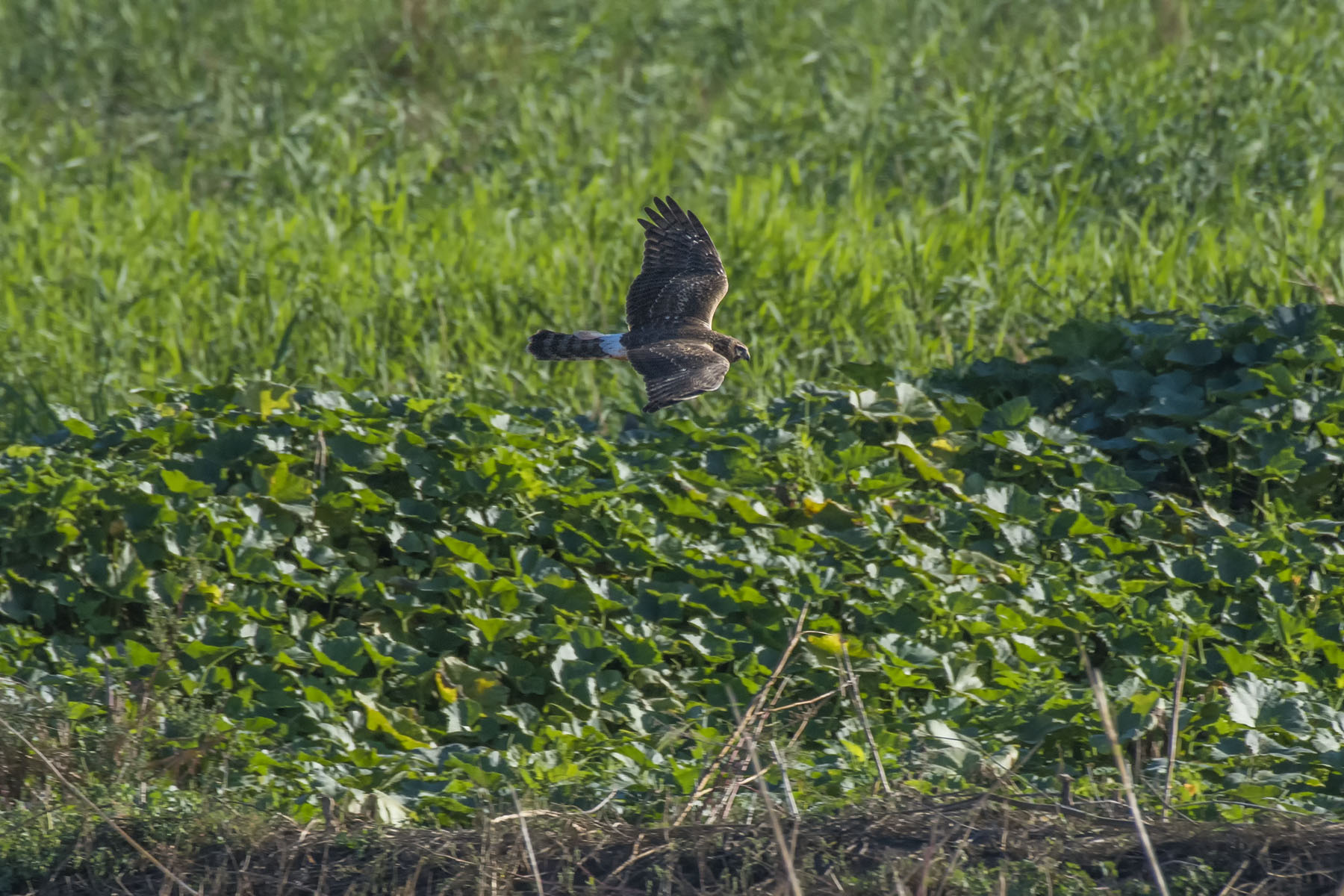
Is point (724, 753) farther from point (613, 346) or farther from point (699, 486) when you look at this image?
point (699, 486)

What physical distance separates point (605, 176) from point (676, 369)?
472cm

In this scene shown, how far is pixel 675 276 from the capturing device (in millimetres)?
4555

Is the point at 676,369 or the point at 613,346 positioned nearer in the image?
the point at 676,369

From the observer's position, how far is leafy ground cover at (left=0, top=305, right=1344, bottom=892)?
147 inches

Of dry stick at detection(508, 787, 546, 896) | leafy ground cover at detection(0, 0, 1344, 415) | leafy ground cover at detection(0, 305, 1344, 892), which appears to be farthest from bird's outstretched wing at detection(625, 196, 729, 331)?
dry stick at detection(508, 787, 546, 896)

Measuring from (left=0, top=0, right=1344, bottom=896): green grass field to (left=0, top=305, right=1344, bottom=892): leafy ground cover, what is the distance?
2 cm

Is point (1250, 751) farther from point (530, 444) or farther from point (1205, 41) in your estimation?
point (1205, 41)

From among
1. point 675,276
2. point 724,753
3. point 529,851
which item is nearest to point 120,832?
point 529,851

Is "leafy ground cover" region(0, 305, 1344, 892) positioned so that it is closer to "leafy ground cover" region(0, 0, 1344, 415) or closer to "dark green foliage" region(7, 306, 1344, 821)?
"dark green foliage" region(7, 306, 1344, 821)

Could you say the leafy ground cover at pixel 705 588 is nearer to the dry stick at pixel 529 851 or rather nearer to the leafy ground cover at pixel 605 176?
the dry stick at pixel 529 851

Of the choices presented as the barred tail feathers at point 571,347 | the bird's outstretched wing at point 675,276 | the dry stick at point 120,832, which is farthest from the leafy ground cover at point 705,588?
the barred tail feathers at point 571,347

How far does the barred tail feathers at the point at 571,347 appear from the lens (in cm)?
399

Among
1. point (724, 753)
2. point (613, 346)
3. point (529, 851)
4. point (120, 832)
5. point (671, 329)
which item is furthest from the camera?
point (671, 329)

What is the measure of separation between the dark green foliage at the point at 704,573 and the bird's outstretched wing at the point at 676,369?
0.86m
